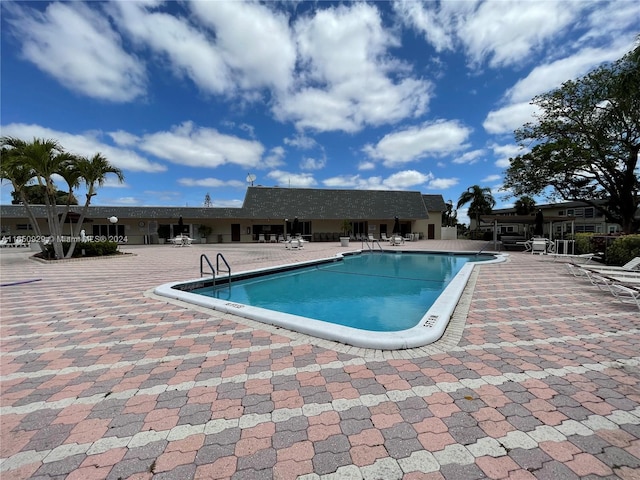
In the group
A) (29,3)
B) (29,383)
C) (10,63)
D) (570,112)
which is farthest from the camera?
(570,112)

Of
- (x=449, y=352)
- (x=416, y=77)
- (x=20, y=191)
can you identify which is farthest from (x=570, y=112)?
(x=20, y=191)

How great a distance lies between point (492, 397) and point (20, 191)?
19381mm

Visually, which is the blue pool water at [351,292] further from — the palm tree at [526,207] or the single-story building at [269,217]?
the palm tree at [526,207]

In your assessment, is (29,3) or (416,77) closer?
(29,3)

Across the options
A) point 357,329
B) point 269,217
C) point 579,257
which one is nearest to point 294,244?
point 269,217

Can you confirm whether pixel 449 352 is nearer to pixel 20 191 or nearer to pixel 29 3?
pixel 29 3

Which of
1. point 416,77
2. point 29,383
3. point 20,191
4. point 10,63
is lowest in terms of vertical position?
point 29,383

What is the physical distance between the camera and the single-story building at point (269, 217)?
26875 millimetres

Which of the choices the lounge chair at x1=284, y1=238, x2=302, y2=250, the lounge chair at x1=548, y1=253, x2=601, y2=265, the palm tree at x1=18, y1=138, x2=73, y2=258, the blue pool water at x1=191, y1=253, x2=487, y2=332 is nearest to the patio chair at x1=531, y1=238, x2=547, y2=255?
the lounge chair at x1=548, y1=253, x2=601, y2=265

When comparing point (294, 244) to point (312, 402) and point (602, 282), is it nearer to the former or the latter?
point (602, 282)

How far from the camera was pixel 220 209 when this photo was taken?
28938 millimetres

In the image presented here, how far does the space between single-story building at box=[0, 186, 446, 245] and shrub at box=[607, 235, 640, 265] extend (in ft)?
64.7

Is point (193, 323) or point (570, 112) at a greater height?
point (570, 112)

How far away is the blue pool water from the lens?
6461 millimetres
